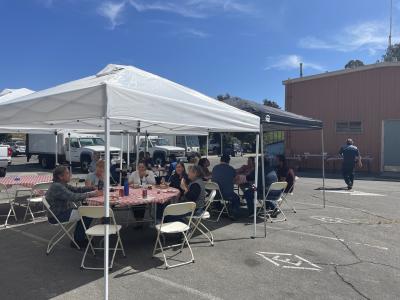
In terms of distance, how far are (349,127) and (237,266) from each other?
1746 centimetres

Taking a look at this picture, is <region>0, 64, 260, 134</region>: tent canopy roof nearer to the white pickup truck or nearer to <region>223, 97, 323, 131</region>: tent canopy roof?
<region>223, 97, 323, 131</region>: tent canopy roof

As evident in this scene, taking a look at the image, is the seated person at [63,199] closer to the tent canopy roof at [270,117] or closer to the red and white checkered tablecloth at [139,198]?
the red and white checkered tablecloth at [139,198]

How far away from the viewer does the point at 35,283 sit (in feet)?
14.0

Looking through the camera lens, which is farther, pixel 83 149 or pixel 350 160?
pixel 83 149

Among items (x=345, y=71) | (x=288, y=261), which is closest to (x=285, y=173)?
(x=288, y=261)

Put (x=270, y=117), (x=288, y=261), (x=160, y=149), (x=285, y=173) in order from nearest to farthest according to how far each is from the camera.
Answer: (x=288, y=261), (x=270, y=117), (x=285, y=173), (x=160, y=149)

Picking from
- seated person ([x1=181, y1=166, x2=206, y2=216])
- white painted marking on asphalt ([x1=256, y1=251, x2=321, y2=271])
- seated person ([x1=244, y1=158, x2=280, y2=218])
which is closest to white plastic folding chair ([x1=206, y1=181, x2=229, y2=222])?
seated person ([x1=244, y1=158, x2=280, y2=218])

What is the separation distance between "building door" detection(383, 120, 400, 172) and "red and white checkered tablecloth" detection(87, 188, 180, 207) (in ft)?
53.7

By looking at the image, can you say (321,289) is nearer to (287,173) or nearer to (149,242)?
(149,242)

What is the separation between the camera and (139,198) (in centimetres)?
549

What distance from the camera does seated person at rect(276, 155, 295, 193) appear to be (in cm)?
845

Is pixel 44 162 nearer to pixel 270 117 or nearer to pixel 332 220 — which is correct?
pixel 270 117

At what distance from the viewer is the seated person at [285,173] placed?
27.7 feet

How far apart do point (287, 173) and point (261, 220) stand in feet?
4.72
